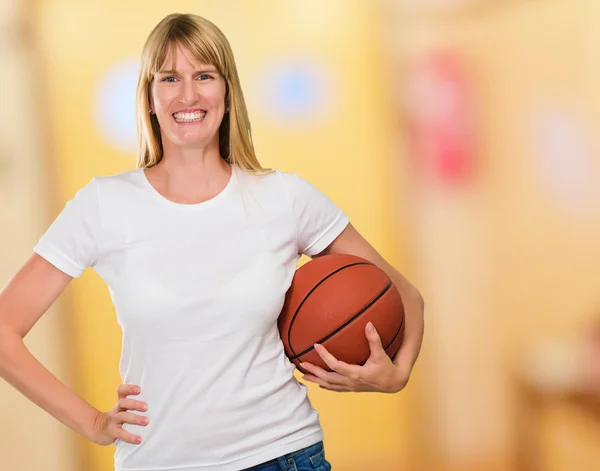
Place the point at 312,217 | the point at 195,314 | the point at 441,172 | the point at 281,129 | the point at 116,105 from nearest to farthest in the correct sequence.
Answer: the point at 195,314, the point at 312,217, the point at 116,105, the point at 281,129, the point at 441,172

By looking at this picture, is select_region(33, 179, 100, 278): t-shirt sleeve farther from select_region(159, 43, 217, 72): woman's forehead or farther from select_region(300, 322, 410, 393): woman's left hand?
select_region(300, 322, 410, 393): woman's left hand

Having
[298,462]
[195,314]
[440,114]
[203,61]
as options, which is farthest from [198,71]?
[440,114]

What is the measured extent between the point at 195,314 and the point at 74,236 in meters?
0.25

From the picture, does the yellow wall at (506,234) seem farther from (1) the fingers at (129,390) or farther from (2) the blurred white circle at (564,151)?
(1) the fingers at (129,390)

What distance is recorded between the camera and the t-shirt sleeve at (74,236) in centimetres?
150

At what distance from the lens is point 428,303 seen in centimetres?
346

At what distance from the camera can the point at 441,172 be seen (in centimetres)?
349

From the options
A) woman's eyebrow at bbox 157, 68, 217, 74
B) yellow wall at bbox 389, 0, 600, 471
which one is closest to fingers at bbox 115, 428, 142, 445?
woman's eyebrow at bbox 157, 68, 217, 74

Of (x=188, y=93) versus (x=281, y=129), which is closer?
(x=188, y=93)

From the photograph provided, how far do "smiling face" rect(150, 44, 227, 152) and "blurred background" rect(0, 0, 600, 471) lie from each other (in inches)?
66.5

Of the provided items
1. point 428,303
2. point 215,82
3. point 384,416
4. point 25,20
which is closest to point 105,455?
point 384,416

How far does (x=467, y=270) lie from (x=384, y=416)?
2.18 feet

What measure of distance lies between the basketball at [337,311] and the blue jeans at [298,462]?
0.54 ft

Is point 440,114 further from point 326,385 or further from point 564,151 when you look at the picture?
Result: point 326,385
